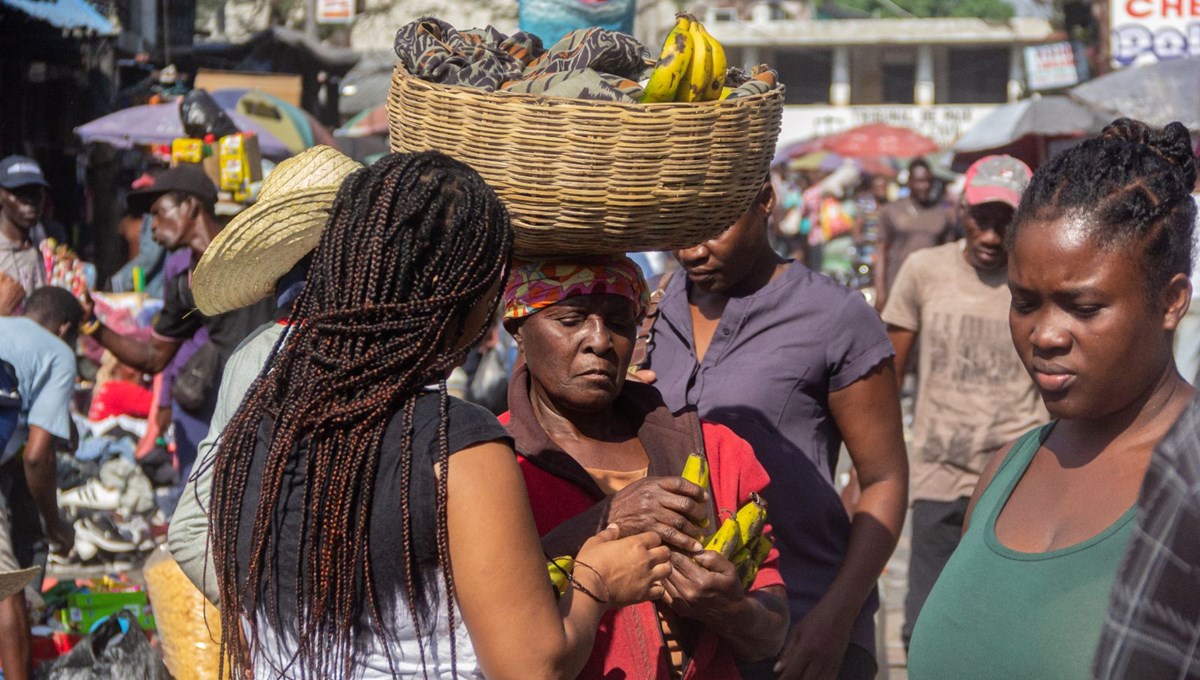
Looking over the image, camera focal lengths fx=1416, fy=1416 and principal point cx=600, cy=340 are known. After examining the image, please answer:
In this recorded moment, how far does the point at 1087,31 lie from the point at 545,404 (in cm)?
2884

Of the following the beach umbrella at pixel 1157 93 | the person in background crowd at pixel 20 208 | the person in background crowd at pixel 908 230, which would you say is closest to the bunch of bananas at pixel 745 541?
the beach umbrella at pixel 1157 93

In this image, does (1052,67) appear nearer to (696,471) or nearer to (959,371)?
(959,371)

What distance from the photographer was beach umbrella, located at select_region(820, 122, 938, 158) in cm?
2838

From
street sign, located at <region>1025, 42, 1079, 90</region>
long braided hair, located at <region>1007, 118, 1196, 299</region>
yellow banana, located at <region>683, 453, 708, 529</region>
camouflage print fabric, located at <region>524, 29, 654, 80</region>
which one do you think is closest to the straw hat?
camouflage print fabric, located at <region>524, 29, 654, 80</region>

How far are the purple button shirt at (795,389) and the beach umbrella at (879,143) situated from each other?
82.5ft

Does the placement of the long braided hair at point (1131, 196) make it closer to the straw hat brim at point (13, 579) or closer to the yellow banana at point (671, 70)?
the yellow banana at point (671, 70)

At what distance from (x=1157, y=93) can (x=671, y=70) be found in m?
8.29

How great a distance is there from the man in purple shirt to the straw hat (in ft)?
3.22

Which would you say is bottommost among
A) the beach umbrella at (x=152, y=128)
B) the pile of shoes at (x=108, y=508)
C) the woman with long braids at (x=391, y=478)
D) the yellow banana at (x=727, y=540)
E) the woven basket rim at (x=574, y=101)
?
the pile of shoes at (x=108, y=508)

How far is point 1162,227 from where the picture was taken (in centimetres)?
225

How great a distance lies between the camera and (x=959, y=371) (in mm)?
5766

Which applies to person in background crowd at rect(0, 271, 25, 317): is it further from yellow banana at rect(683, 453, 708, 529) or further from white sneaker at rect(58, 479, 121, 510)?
yellow banana at rect(683, 453, 708, 529)

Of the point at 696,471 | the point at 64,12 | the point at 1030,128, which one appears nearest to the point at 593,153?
the point at 696,471

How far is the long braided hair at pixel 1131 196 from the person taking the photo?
223cm
